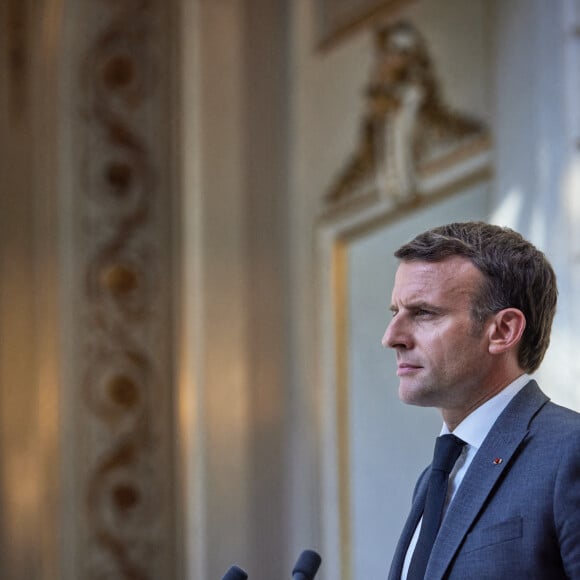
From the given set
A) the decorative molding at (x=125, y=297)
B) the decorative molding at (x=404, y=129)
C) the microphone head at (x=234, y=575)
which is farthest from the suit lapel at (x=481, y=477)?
the decorative molding at (x=125, y=297)

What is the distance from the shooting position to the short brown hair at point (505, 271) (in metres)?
1.54

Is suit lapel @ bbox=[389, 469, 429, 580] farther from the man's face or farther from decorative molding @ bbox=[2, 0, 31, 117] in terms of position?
decorative molding @ bbox=[2, 0, 31, 117]

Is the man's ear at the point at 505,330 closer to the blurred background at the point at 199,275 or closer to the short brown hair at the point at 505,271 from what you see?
the short brown hair at the point at 505,271

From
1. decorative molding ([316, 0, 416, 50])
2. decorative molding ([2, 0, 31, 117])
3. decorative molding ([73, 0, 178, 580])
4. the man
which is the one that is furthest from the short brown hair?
decorative molding ([2, 0, 31, 117])

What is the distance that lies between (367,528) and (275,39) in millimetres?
1748

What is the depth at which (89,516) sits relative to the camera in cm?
418

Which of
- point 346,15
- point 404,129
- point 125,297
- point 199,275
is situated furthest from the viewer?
point 125,297

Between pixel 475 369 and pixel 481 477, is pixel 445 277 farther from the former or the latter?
pixel 481 477

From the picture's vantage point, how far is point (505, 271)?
1.53m

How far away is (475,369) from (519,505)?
189 mm

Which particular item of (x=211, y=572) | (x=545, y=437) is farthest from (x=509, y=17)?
(x=545, y=437)

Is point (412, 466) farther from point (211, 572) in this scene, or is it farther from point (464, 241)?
point (464, 241)

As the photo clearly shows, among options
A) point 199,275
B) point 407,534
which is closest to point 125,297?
point 199,275

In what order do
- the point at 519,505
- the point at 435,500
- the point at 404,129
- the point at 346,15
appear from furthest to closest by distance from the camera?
the point at 346,15
the point at 404,129
the point at 435,500
the point at 519,505
